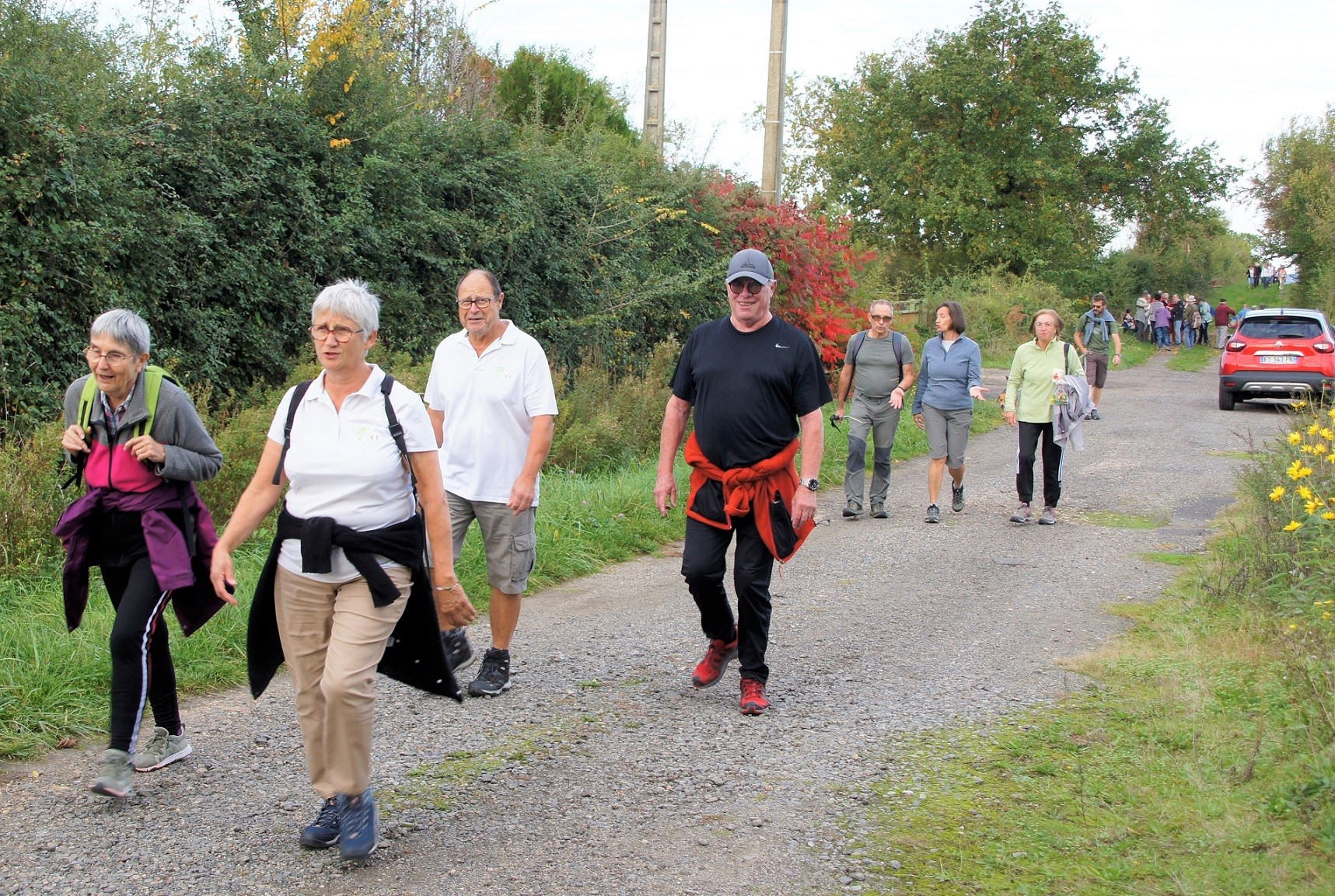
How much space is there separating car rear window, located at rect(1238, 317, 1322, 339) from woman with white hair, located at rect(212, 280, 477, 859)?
22.1 meters

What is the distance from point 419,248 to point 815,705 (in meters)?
8.42

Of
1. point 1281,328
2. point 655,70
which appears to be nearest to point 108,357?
point 655,70

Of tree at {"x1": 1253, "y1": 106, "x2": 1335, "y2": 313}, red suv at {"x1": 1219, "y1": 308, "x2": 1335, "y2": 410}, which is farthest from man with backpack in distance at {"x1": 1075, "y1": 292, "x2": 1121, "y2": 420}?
tree at {"x1": 1253, "y1": 106, "x2": 1335, "y2": 313}

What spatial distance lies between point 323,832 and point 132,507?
4.74 ft

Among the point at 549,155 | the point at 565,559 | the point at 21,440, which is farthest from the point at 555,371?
the point at 21,440

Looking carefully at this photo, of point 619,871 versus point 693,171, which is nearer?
point 619,871

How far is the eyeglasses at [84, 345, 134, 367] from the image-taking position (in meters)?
4.49

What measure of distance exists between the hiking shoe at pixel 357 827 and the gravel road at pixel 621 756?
2.5 inches

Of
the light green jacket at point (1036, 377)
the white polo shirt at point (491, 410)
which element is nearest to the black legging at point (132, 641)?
the white polo shirt at point (491, 410)

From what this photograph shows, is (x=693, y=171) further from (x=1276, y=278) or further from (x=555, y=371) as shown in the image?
(x=1276, y=278)

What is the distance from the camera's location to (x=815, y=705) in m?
5.85

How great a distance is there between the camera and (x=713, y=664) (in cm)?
609

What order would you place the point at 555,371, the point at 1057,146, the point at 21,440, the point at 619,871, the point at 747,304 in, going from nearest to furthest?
the point at 619,871 < the point at 747,304 < the point at 21,440 < the point at 555,371 < the point at 1057,146

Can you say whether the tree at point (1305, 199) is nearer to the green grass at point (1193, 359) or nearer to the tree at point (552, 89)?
the green grass at point (1193, 359)
